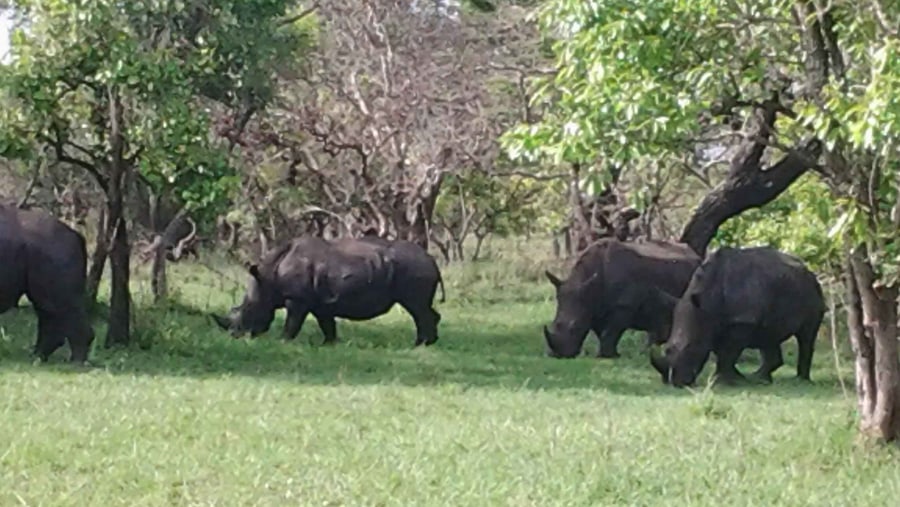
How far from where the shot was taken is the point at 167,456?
9227mm

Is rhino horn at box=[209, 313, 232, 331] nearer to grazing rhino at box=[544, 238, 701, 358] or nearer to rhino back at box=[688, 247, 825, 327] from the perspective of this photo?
grazing rhino at box=[544, 238, 701, 358]

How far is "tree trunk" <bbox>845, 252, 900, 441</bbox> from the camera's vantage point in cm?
938

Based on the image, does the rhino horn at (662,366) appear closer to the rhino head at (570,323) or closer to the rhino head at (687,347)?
the rhino head at (687,347)

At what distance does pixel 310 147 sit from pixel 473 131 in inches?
152

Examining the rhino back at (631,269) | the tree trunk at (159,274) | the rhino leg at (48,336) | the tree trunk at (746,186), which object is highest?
the tree trunk at (746,186)

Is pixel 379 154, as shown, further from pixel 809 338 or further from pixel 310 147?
pixel 809 338

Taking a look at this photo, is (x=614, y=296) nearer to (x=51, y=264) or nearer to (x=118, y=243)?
(x=118, y=243)

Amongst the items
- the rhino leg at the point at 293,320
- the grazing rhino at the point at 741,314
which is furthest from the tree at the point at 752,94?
the rhino leg at the point at 293,320

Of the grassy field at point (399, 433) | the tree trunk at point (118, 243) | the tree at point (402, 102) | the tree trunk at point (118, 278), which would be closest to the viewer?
the grassy field at point (399, 433)

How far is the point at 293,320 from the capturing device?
19.6 metres

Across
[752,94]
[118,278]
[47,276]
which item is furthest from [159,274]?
[752,94]

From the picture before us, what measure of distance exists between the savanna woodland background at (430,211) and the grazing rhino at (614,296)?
2.14 ft

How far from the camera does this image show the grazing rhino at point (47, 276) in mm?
15117

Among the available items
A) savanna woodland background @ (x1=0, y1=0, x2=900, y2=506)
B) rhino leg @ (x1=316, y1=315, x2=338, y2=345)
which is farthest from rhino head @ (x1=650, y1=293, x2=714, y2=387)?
rhino leg @ (x1=316, y1=315, x2=338, y2=345)
